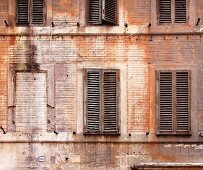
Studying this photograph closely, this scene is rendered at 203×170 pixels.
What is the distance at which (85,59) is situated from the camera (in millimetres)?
19484

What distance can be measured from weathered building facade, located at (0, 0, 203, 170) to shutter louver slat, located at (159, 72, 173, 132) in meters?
0.03

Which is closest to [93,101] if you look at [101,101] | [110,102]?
[101,101]

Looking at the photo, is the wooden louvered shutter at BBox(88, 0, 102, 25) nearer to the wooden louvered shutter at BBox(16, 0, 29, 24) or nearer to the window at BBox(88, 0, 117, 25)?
the window at BBox(88, 0, 117, 25)

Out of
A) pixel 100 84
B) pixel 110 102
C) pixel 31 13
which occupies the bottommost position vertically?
pixel 110 102

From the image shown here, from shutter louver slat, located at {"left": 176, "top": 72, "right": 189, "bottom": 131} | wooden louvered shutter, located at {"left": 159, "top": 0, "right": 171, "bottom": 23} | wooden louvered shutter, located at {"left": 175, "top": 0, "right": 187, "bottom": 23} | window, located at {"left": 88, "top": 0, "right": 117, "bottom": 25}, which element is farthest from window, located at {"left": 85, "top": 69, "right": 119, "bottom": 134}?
wooden louvered shutter, located at {"left": 175, "top": 0, "right": 187, "bottom": 23}

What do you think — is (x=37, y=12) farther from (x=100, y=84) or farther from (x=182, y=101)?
(x=182, y=101)

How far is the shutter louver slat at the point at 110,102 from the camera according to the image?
1922 cm

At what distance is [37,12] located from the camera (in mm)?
19656

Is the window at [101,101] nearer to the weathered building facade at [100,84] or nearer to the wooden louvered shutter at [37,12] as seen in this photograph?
the weathered building facade at [100,84]

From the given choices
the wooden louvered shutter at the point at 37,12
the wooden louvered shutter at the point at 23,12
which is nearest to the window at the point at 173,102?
the wooden louvered shutter at the point at 37,12

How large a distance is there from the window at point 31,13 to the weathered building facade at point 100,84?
1.0 inches

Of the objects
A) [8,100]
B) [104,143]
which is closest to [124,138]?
[104,143]

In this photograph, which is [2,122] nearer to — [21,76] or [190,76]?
[21,76]

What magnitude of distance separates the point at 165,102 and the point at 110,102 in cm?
139
